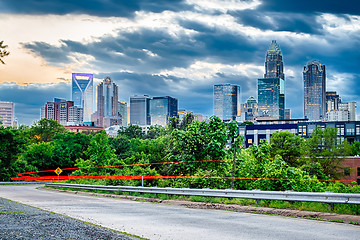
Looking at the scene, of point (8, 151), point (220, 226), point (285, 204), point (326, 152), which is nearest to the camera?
point (220, 226)

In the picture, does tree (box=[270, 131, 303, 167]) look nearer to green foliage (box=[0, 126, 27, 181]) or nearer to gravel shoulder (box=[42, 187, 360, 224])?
green foliage (box=[0, 126, 27, 181])

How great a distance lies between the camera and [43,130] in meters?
131

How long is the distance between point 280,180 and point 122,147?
7141 cm

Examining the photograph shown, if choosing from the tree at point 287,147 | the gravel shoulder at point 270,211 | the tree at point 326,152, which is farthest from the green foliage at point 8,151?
the tree at point 326,152

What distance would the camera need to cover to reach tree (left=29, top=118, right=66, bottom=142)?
130m

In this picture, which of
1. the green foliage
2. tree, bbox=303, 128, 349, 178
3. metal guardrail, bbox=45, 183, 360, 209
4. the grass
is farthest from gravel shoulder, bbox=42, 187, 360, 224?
tree, bbox=303, 128, 349, 178

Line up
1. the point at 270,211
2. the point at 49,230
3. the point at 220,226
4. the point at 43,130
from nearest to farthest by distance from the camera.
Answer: the point at 49,230, the point at 220,226, the point at 270,211, the point at 43,130

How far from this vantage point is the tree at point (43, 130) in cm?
12950

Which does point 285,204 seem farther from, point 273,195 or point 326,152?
point 326,152

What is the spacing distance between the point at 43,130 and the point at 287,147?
84.9m

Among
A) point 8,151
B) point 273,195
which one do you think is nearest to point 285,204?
point 273,195

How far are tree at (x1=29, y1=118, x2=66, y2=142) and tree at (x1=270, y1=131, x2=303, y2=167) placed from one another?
3081 inches

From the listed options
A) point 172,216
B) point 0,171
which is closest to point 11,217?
point 172,216

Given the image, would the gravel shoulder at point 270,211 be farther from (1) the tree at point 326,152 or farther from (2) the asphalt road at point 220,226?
(1) the tree at point 326,152
